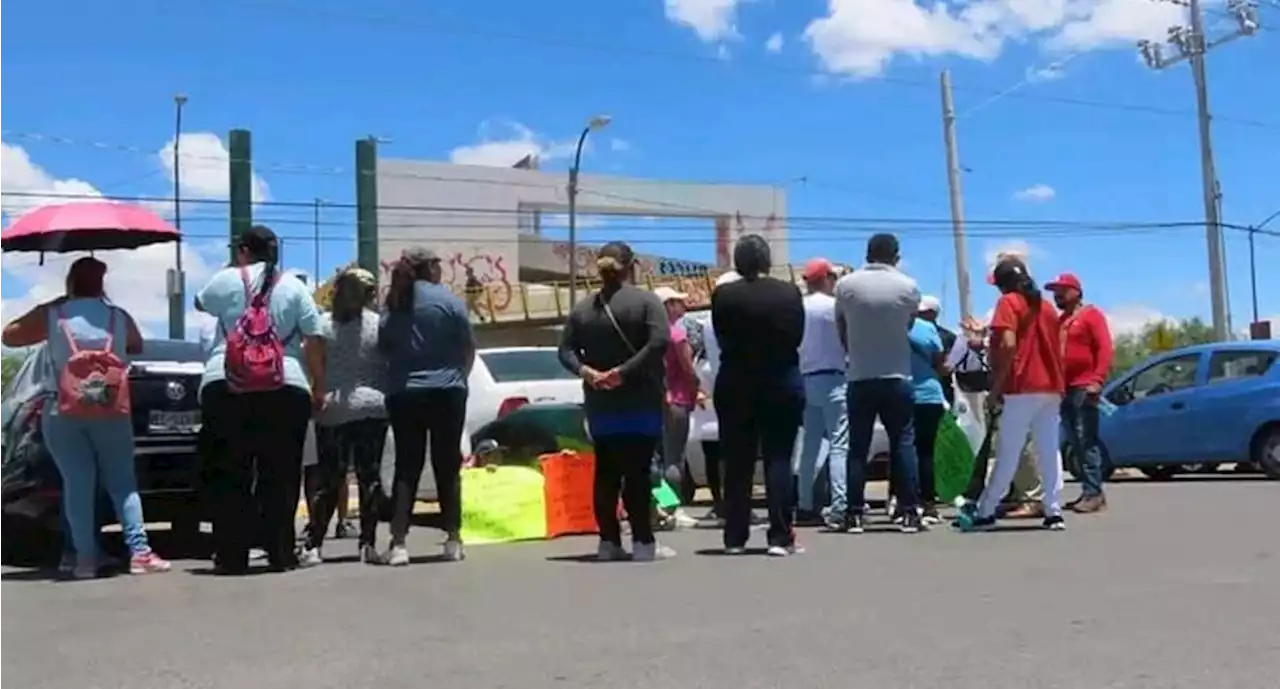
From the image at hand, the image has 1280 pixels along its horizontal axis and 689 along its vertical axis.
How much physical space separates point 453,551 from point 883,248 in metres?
3.30

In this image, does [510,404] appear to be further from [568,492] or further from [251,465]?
[251,465]

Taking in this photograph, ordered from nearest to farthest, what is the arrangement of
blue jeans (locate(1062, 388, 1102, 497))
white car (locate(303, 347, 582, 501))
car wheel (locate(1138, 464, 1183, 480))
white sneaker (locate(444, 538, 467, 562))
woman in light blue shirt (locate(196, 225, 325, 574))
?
woman in light blue shirt (locate(196, 225, 325, 574)), white sneaker (locate(444, 538, 467, 562)), blue jeans (locate(1062, 388, 1102, 497)), white car (locate(303, 347, 582, 501)), car wheel (locate(1138, 464, 1183, 480))

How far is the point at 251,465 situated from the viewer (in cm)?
834

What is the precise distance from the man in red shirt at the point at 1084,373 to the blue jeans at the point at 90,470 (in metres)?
6.26

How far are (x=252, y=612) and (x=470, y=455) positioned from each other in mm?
4980

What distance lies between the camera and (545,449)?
11664mm

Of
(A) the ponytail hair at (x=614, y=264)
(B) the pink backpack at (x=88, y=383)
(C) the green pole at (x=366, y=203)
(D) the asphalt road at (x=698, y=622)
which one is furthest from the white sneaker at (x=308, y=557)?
(C) the green pole at (x=366, y=203)

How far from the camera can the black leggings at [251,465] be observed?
816 cm

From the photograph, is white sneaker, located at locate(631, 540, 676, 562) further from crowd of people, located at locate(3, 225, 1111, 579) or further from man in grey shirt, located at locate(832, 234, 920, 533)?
man in grey shirt, located at locate(832, 234, 920, 533)

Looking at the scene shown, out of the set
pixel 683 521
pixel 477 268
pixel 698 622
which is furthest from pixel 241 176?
pixel 698 622

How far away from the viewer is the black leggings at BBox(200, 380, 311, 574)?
8.16m

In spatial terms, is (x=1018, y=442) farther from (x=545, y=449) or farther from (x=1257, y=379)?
(x=1257, y=379)

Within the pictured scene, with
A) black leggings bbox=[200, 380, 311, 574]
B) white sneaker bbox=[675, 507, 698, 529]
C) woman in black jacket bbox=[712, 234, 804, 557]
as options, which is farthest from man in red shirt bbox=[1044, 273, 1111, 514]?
black leggings bbox=[200, 380, 311, 574]

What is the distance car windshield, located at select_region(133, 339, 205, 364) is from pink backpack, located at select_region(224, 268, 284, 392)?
1.41 meters
